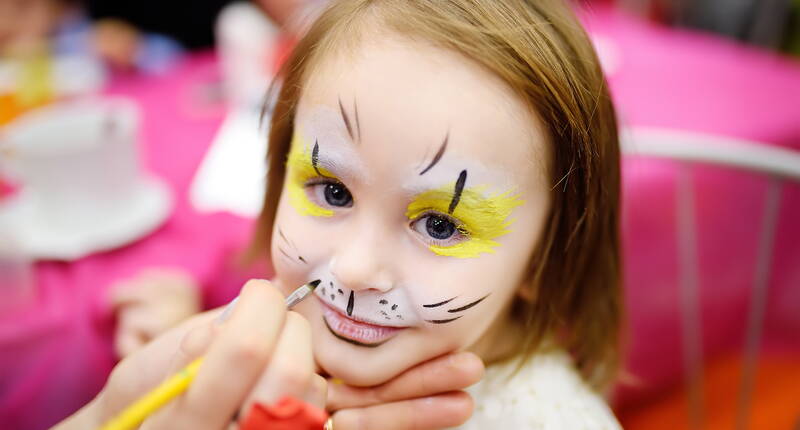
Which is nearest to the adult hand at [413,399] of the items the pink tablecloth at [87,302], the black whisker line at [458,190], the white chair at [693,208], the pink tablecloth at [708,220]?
the black whisker line at [458,190]

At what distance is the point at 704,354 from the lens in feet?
4.16

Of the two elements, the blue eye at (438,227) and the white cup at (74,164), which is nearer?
the blue eye at (438,227)

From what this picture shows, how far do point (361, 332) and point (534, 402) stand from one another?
0.20 m

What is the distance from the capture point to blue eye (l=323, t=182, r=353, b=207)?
1.68 feet

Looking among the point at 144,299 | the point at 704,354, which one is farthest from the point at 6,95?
the point at 704,354

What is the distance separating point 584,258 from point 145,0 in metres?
1.73

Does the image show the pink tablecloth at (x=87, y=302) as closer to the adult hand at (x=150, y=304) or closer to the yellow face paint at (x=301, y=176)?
the adult hand at (x=150, y=304)

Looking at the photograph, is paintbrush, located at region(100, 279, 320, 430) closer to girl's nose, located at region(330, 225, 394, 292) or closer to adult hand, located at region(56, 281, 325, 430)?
adult hand, located at region(56, 281, 325, 430)

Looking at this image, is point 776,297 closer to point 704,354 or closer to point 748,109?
point 704,354

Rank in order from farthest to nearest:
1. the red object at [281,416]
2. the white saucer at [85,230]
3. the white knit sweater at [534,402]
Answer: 1. the white saucer at [85,230]
2. the white knit sweater at [534,402]
3. the red object at [281,416]

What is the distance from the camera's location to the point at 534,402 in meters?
0.61

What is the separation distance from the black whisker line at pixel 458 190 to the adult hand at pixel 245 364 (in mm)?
144

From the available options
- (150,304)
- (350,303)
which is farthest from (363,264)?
(150,304)

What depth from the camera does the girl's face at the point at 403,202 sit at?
1.54ft
